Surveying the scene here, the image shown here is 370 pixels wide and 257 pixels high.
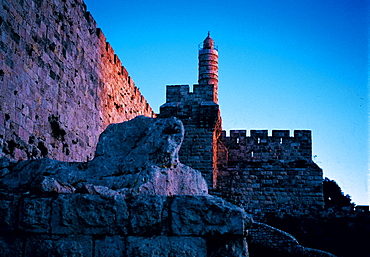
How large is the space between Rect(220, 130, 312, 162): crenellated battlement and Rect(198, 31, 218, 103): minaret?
27.3 feet

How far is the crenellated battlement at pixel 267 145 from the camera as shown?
18234 millimetres

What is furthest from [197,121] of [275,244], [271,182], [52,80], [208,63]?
[208,63]

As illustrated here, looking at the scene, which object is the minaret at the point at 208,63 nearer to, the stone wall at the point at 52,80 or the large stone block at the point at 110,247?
the stone wall at the point at 52,80

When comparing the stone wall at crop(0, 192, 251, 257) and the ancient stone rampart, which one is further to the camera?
the ancient stone rampart

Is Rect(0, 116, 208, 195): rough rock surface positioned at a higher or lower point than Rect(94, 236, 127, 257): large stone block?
higher

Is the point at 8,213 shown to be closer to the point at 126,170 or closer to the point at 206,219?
the point at 126,170

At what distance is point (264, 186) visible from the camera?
657 inches

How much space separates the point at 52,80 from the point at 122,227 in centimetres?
460

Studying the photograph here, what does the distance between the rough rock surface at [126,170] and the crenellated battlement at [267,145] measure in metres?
14.7

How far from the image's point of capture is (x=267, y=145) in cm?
1844

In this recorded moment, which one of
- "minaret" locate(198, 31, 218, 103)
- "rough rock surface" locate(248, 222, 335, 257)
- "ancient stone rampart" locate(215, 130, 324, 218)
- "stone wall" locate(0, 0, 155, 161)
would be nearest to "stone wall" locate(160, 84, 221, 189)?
"ancient stone rampart" locate(215, 130, 324, 218)

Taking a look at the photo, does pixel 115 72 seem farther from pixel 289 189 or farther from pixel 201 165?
pixel 289 189

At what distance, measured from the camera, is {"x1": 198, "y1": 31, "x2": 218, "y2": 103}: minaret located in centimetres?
2670

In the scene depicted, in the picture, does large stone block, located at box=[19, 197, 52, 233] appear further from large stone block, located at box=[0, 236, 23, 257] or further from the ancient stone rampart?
the ancient stone rampart
